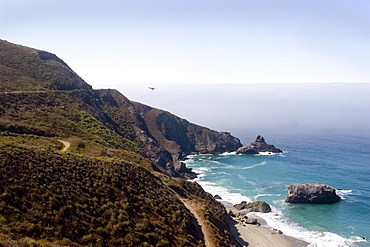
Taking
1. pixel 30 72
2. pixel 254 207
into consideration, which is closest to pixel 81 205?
pixel 254 207

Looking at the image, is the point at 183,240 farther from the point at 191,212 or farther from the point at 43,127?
the point at 43,127

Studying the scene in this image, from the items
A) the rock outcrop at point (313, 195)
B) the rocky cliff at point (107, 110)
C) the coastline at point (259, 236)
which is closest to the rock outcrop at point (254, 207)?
the coastline at point (259, 236)

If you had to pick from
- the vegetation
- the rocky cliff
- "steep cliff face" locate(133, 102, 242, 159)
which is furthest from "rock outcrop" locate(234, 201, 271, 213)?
"steep cliff face" locate(133, 102, 242, 159)

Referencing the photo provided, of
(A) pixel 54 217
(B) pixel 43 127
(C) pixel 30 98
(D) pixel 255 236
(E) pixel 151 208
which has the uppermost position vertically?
(C) pixel 30 98

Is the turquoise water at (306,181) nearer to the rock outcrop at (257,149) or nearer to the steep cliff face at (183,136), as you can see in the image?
the rock outcrop at (257,149)

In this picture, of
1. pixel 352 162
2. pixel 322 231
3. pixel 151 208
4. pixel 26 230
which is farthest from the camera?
pixel 352 162

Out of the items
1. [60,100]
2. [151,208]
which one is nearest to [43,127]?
[60,100]

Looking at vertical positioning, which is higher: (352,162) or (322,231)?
(352,162)
